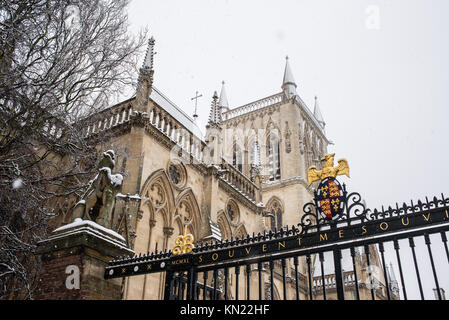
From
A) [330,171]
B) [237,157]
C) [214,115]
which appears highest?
[237,157]

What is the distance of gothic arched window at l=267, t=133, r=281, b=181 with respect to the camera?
126ft

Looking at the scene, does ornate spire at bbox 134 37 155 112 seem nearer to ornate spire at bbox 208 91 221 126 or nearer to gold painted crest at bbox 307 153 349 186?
ornate spire at bbox 208 91 221 126

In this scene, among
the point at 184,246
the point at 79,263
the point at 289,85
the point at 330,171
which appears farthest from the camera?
the point at 289,85

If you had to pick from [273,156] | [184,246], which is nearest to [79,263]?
[184,246]

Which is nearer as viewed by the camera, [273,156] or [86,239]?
[86,239]

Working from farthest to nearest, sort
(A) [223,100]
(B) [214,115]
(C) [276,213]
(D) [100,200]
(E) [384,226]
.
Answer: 1. (A) [223,100]
2. (C) [276,213]
3. (B) [214,115]
4. (D) [100,200]
5. (E) [384,226]

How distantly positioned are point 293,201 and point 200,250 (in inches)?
1188

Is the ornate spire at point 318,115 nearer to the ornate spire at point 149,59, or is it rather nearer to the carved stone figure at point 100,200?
the ornate spire at point 149,59

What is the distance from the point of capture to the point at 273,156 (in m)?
39.4

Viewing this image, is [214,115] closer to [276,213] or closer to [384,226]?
[384,226]
